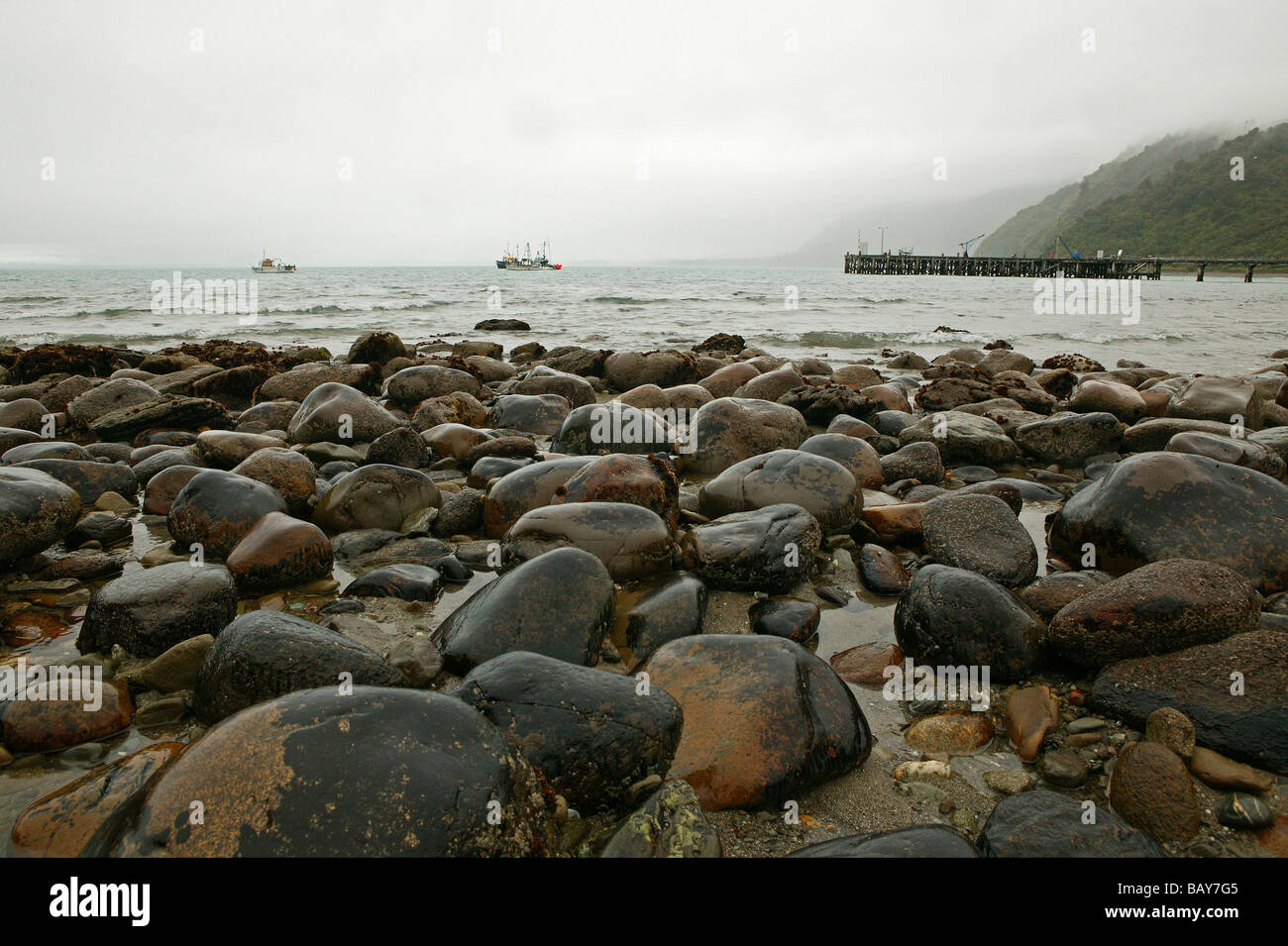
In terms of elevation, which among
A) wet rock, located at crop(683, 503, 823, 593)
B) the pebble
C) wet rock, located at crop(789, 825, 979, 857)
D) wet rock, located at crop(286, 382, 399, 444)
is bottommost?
the pebble

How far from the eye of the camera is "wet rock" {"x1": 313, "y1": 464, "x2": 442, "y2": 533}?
428cm

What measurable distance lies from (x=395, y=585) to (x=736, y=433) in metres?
3.21

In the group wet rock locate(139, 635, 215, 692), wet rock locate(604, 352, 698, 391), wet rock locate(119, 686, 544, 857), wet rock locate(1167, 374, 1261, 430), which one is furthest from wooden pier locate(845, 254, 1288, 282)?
wet rock locate(119, 686, 544, 857)

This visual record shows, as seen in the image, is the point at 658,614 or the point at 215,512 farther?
the point at 215,512

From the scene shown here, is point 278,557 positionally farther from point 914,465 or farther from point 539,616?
point 914,465

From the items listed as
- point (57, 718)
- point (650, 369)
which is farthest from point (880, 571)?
point (650, 369)

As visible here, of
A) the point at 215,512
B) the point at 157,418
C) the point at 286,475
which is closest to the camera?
the point at 215,512

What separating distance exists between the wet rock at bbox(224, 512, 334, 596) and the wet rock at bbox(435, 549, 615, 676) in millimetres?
1063

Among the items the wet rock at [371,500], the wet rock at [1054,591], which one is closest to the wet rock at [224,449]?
the wet rock at [371,500]

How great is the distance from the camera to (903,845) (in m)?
1.72

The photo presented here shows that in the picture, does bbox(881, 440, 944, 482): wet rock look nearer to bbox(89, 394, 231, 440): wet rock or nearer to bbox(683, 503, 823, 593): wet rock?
bbox(683, 503, 823, 593): wet rock

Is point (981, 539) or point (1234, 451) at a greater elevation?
point (1234, 451)
